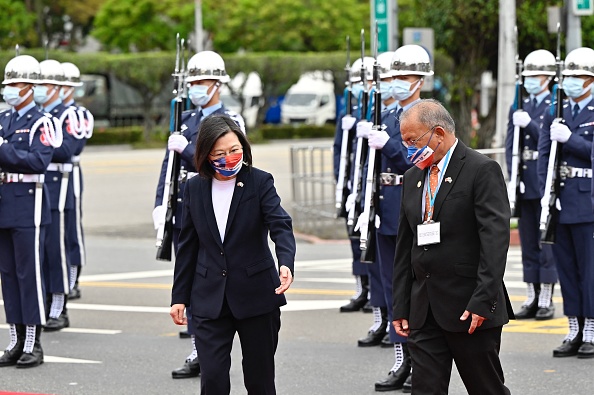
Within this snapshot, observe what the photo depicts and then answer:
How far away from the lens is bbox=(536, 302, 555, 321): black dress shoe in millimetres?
11312

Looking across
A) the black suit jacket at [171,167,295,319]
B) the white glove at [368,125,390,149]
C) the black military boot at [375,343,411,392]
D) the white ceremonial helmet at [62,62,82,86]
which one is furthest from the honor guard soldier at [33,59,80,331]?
the black suit jacket at [171,167,295,319]

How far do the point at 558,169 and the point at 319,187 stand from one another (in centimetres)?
929

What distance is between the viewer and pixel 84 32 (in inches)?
2228

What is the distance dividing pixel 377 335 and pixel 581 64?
8.16ft

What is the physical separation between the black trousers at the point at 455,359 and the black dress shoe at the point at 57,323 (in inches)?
219

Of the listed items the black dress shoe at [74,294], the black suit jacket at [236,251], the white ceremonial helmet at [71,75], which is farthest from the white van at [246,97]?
the black suit jacket at [236,251]

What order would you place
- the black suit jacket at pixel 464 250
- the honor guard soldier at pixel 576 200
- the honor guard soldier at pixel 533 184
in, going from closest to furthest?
the black suit jacket at pixel 464 250 < the honor guard soldier at pixel 576 200 < the honor guard soldier at pixel 533 184

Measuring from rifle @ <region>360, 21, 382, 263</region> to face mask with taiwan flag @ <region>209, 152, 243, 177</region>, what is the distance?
8.42 ft

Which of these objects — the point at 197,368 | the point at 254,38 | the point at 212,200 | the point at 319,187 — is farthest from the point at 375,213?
the point at 254,38

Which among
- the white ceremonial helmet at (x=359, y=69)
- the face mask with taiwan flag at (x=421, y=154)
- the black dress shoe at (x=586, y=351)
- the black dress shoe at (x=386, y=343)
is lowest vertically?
the black dress shoe at (x=386, y=343)

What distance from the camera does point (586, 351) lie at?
9492mm

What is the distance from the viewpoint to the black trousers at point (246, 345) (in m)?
6.62

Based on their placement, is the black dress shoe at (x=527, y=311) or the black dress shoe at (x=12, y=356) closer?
the black dress shoe at (x=12, y=356)

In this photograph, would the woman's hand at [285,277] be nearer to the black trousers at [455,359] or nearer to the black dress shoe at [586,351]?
the black trousers at [455,359]
